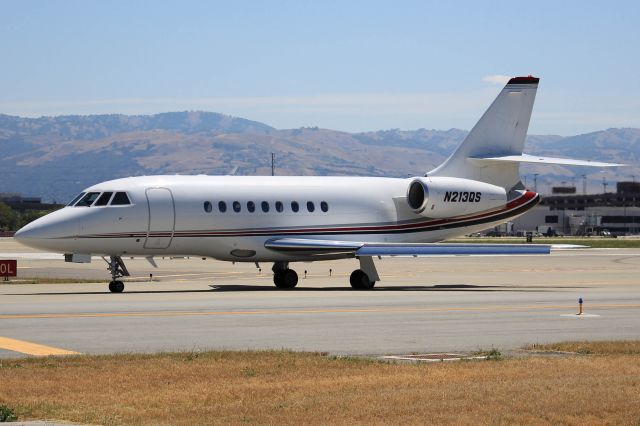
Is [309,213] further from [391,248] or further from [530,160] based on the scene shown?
[530,160]

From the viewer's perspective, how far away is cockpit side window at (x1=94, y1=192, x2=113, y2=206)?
39.1 metres

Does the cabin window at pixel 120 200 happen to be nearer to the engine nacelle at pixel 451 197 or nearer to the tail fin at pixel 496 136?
the engine nacelle at pixel 451 197

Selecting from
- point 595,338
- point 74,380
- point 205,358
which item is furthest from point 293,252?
point 74,380

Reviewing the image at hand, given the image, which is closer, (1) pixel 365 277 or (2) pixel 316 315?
(2) pixel 316 315

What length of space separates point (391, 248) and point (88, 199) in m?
10.5

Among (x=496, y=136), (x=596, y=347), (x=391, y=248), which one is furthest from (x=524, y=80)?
(x=596, y=347)

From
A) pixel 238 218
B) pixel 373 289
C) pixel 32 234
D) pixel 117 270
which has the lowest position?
pixel 373 289

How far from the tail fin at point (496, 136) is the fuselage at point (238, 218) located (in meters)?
1.47

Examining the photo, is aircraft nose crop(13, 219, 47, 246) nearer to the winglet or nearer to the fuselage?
the fuselage

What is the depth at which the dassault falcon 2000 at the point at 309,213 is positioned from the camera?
3894 cm

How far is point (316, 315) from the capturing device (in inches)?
1142

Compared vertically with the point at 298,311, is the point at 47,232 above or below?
above

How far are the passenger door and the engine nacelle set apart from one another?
9977 mm

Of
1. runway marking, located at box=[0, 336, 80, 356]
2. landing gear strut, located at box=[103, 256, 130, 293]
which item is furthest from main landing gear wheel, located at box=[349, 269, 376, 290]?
runway marking, located at box=[0, 336, 80, 356]
